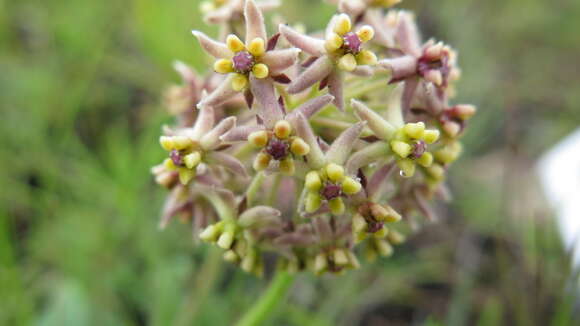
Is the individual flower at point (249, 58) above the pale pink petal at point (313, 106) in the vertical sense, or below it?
above

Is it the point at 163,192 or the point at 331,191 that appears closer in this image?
the point at 331,191

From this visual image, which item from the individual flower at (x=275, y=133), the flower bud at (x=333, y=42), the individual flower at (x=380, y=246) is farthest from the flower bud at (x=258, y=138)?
the individual flower at (x=380, y=246)

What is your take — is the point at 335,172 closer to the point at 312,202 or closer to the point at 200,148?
the point at 312,202

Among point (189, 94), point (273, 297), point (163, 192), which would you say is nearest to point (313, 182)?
point (273, 297)

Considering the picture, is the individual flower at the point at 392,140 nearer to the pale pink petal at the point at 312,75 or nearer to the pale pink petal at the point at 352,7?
the pale pink petal at the point at 312,75

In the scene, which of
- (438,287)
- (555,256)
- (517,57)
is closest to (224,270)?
(438,287)
